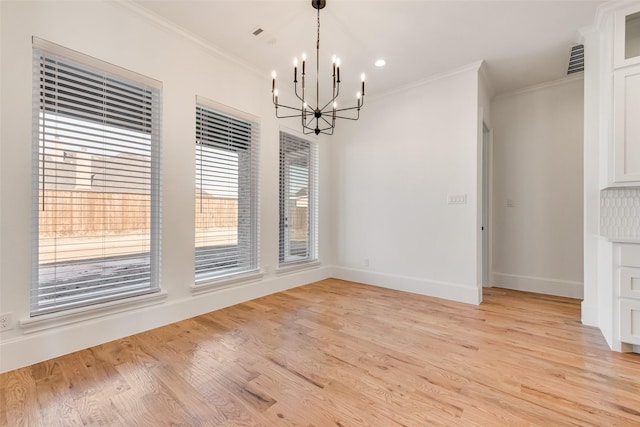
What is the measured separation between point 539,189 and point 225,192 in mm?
4307

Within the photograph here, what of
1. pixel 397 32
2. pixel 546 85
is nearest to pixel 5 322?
pixel 397 32

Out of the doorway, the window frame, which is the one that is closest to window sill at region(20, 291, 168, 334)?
the window frame

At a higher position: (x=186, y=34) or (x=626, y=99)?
(x=186, y=34)

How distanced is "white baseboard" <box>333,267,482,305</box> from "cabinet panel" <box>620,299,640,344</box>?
127 centimetres

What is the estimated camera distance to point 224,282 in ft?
10.6

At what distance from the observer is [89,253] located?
2.31 m

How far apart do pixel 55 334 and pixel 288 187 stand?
2.91 m

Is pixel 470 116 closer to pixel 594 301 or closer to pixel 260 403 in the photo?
pixel 594 301

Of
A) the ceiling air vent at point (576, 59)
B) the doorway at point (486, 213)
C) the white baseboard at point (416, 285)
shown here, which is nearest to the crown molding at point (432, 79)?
the ceiling air vent at point (576, 59)

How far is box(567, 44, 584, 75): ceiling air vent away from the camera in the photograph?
3.04 meters

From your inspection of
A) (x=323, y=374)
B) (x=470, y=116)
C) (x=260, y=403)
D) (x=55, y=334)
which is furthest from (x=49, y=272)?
(x=470, y=116)

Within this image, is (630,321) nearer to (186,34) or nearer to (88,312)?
(88,312)

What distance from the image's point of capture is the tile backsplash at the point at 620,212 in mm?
2422

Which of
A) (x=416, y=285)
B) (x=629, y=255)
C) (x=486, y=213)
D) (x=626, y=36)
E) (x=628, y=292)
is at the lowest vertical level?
(x=416, y=285)
